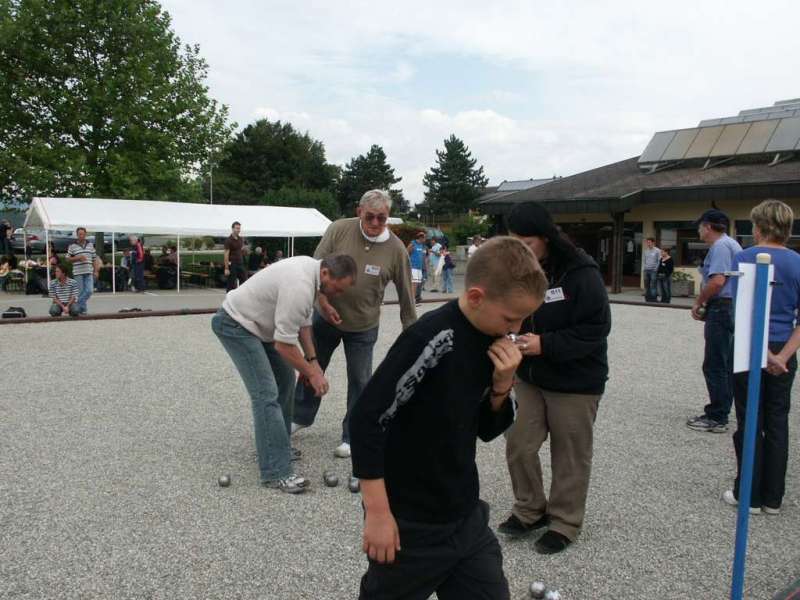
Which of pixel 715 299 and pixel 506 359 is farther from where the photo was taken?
pixel 715 299

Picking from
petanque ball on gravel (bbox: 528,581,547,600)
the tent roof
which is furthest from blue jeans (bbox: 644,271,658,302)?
petanque ball on gravel (bbox: 528,581,547,600)

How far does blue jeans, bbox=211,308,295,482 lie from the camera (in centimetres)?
448

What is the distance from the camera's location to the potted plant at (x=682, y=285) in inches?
870

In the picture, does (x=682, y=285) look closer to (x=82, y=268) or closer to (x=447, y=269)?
(x=447, y=269)

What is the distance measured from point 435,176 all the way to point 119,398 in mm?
78183

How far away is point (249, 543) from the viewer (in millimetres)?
3727

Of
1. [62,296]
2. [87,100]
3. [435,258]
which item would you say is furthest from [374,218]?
[87,100]

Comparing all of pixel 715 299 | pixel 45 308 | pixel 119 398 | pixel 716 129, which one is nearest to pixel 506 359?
pixel 715 299

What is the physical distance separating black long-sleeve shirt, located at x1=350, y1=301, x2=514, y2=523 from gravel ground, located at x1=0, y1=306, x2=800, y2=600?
1.32m

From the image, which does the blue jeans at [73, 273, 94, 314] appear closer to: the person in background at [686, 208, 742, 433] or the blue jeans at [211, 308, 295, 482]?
the blue jeans at [211, 308, 295, 482]

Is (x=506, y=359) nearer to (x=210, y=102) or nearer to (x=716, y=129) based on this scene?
(x=716, y=129)

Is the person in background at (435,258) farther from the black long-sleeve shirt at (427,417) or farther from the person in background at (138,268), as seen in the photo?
the black long-sleeve shirt at (427,417)

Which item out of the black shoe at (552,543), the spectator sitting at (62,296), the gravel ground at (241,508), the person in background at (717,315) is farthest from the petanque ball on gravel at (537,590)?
the spectator sitting at (62,296)

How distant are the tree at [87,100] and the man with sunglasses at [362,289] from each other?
76.9 feet
